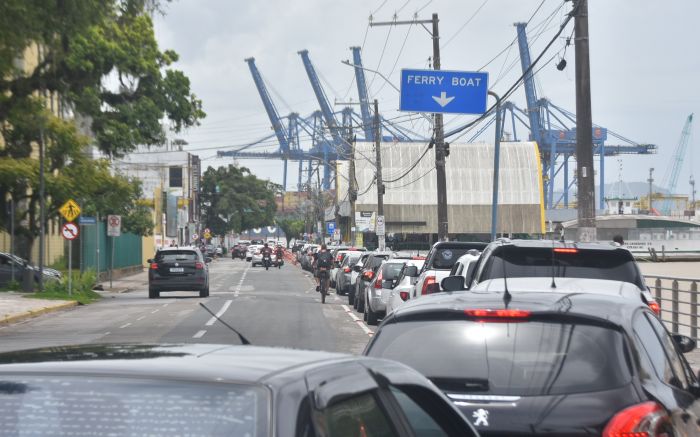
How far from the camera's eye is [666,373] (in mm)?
6789

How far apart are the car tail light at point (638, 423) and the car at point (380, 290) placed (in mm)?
19274

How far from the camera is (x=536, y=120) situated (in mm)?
132250

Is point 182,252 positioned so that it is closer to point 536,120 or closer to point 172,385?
point 172,385

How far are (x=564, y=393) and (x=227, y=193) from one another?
137399 mm

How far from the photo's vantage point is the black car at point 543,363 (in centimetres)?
593

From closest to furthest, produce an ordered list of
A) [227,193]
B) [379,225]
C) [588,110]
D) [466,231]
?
[588,110] < [379,225] < [466,231] < [227,193]

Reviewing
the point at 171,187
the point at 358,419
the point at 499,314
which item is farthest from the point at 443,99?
the point at 171,187

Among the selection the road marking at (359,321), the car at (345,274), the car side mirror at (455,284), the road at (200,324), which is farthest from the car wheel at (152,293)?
the car side mirror at (455,284)

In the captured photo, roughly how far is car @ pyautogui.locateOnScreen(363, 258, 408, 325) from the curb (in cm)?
811

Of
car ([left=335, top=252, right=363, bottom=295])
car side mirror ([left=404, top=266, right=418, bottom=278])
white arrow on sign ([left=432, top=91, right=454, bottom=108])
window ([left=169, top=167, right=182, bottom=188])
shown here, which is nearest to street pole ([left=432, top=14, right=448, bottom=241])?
white arrow on sign ([left=432, top=91, right=454, bottom=108])

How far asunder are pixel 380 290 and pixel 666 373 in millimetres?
19693

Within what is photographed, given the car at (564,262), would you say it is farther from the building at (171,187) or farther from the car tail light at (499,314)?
the building at (171,187)

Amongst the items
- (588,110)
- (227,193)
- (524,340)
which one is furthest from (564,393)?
(227,193)

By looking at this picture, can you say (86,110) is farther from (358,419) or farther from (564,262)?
(358,419)
